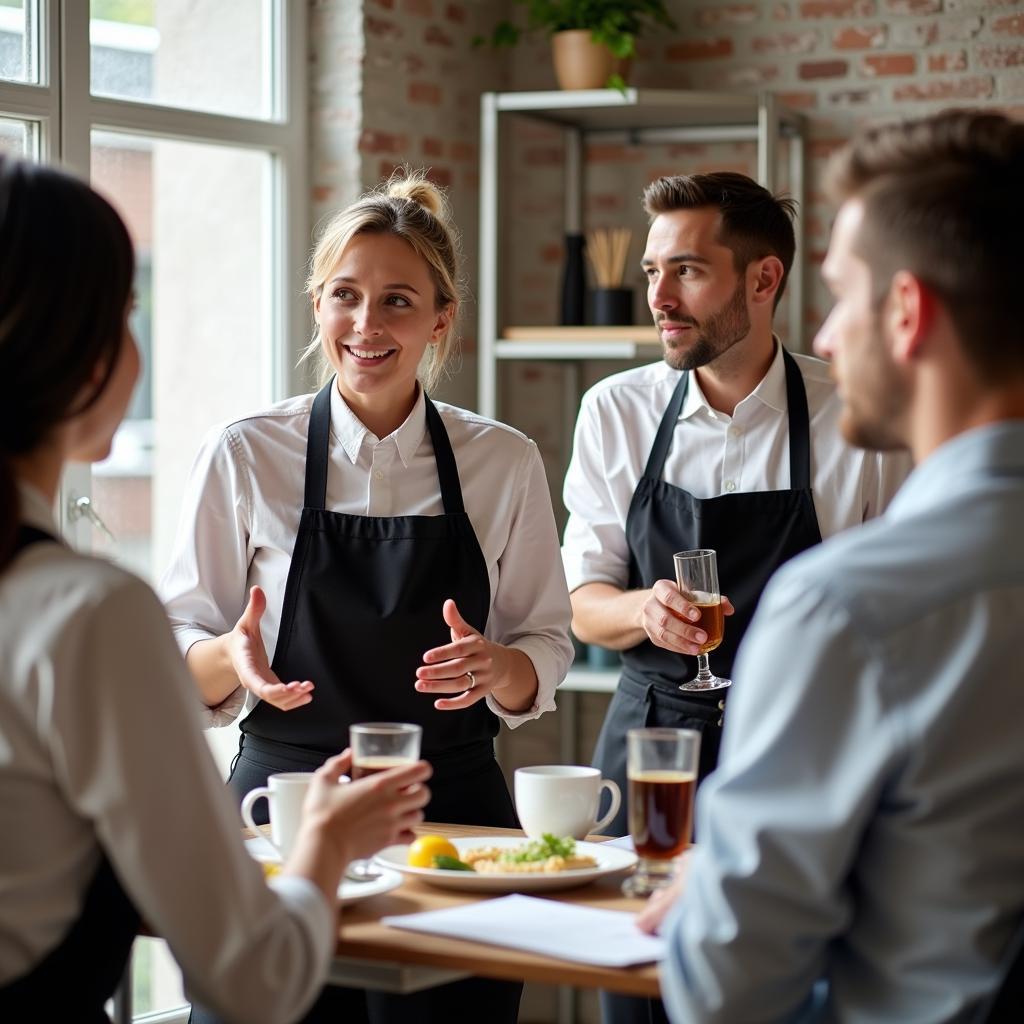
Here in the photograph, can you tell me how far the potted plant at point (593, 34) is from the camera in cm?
404

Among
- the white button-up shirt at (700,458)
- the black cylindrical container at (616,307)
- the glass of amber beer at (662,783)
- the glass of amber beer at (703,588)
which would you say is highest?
the black cylindrical container at (616,307)

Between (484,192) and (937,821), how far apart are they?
2.95 metres

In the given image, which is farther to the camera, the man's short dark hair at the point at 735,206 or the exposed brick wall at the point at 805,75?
the exposed brick wall at the point at 805,75

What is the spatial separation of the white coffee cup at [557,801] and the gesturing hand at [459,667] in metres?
0.33

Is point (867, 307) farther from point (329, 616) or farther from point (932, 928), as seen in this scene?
point (329, 616)

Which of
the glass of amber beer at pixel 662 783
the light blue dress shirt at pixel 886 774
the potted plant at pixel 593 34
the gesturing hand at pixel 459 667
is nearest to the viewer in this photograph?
the light blue dress shirt at pixel 886 774

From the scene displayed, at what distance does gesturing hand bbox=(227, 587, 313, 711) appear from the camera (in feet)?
6.92

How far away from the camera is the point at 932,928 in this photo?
1.40 meters

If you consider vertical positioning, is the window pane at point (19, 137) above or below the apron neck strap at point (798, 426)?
above

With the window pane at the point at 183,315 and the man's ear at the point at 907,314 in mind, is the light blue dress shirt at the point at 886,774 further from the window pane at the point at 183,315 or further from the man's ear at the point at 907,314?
the window pane at the point at 183,315

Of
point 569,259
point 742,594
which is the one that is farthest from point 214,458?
point 569,259

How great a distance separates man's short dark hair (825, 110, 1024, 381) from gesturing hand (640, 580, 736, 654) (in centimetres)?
124

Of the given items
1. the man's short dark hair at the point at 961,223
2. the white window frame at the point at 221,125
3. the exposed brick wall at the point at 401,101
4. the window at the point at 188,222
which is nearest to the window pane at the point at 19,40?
the white window frame at the point at 221,125

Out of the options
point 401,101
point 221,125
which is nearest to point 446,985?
point 221,125
